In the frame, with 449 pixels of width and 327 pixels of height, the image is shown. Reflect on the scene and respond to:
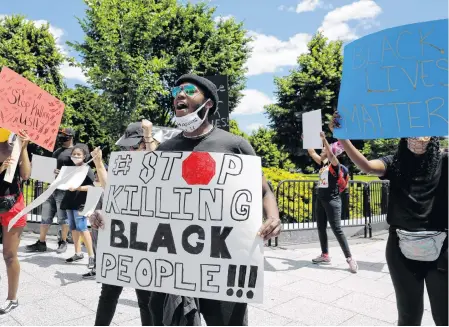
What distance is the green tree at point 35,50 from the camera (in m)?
27.4

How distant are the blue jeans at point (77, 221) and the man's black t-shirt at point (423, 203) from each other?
436 centimetres

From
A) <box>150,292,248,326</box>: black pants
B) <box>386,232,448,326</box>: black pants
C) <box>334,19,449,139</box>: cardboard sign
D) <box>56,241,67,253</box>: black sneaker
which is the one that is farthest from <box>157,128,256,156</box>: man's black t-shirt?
<box>56,241,67,253</box>: black sneaker

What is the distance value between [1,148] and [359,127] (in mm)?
3255

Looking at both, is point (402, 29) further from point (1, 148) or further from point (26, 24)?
point (26, 24)

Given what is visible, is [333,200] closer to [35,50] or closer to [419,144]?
[419,144]

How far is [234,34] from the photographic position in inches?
1053

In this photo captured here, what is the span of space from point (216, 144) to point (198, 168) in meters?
0.24

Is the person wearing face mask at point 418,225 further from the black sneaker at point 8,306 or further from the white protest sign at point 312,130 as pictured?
the black sneaker at point 8,306

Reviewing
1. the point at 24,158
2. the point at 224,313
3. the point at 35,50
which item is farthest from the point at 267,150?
the point at 224,313

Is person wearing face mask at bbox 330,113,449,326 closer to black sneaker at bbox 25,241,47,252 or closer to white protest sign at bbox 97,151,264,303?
white protest sign at bbox 97,151,264,303

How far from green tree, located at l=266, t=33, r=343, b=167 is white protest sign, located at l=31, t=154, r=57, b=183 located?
963 inches

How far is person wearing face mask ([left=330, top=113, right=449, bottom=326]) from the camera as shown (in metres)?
2.23

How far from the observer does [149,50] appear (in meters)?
22.9

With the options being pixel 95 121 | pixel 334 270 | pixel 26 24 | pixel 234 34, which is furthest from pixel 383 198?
pixel 26 24
